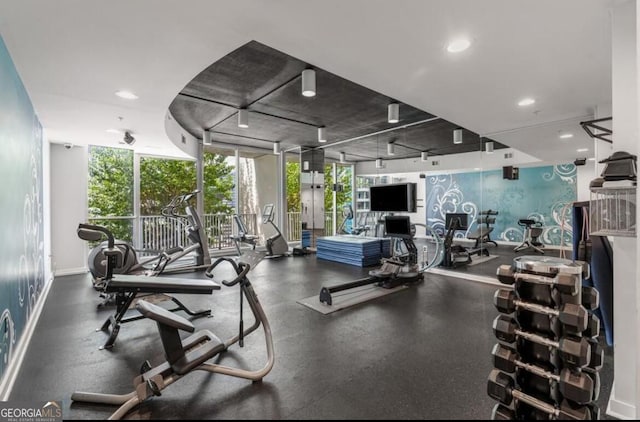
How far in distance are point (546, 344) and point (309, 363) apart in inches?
65.4

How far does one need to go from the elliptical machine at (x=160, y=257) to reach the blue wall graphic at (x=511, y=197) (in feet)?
18.6

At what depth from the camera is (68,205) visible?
5746 millimetres

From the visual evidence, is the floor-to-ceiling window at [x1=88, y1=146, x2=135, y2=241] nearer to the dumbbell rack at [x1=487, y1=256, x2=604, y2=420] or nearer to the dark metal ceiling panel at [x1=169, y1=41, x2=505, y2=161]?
the dark metal ceiling panel at [x1=169, y1=41, x2=505, y2=161]

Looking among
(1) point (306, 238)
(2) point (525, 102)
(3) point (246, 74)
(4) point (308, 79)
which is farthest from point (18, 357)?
(1) point (306, 238)

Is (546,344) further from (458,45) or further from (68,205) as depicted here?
(68,205)

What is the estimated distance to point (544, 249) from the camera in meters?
6.43

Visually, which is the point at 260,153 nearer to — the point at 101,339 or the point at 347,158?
the point at 347,158

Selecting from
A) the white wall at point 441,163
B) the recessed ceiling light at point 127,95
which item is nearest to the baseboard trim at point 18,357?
the recessed ceiling light at point 127,95

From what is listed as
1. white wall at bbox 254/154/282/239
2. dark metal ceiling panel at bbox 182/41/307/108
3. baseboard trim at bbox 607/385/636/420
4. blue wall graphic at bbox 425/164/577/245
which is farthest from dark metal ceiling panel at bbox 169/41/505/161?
baseboard trim at bbox 607/385/636/420

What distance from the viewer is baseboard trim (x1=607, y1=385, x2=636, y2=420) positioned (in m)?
1.75

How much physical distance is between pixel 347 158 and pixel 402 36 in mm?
6620

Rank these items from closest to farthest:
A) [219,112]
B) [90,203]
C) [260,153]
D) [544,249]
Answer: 1. [219,112]
2. [90,203]
3. [544,249]
4. [260,153]

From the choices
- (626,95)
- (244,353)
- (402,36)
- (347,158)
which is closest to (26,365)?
(244,353)

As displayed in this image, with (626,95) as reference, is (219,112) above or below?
above
